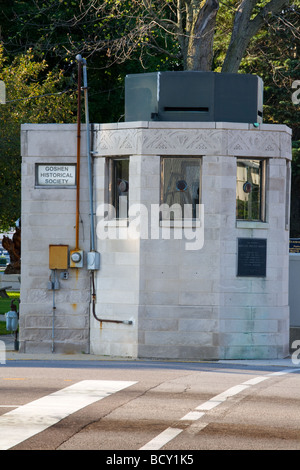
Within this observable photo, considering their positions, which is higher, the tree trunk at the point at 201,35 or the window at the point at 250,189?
the tree trunk at the point at 201,35

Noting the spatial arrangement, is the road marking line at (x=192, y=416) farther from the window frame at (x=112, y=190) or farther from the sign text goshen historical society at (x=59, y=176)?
the sign text goshen historical society at (x=59, y=176)

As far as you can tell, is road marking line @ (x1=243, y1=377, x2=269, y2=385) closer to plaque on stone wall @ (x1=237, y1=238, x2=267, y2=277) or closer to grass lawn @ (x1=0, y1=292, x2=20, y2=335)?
plaque on stone wall @ (x1=237, y1=238, x2=267, y2=277)

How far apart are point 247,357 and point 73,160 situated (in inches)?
218

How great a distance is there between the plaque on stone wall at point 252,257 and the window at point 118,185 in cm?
257

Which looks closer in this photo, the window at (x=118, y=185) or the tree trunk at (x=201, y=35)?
the window at (x=118, y=185)

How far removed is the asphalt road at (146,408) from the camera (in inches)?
374

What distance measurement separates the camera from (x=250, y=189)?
18922mm

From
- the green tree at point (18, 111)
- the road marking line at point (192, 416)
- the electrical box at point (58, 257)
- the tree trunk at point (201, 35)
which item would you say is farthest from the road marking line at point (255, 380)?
the green tree at point (18, 111)

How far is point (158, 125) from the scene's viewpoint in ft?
60.6

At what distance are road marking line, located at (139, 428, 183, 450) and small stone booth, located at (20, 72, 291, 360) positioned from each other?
8.31 m

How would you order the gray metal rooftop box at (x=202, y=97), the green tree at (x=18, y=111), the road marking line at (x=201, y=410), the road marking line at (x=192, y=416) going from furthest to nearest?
the green tree at (x=18, y=111) → the gray metal rooftop box at (x=202, y=97) → the road marking line at (x=192, y=416) → the road marking line at (x=201, y=410)

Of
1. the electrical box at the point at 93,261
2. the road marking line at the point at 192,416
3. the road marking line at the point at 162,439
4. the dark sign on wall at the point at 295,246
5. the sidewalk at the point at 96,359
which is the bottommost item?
the sidewalk at the point at 96,359

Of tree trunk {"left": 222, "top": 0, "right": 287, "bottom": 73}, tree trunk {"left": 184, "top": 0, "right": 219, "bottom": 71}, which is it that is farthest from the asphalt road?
tree trunk {"left": 222, "top": 0, "right": 287, "bottom": 73}

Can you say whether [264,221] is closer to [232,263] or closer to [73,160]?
[232,263]
